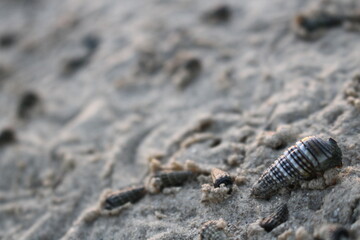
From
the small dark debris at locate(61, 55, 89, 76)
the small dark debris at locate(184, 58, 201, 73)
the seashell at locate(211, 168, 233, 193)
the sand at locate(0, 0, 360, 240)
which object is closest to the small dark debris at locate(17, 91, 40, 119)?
the sand at locate(0, 0, 360, 240)

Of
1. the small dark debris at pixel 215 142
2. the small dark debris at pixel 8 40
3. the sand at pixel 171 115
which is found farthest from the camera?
the small dark debris at pixel 8 40

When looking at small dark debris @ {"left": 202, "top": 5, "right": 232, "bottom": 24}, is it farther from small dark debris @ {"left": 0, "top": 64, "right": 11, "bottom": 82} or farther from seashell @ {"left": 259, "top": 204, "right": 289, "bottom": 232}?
seashell @ {"left": 259, "top": 204, "right": 289, "bottom": 232}

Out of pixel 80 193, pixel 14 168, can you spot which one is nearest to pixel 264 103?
pixel 80 193

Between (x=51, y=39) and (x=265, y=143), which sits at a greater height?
(x=51, y=39)

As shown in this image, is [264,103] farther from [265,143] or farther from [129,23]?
[129,23]

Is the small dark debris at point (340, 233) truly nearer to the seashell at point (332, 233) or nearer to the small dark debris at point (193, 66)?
the seashell at point (332, 233)

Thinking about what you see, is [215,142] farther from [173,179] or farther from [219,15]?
[219,15]

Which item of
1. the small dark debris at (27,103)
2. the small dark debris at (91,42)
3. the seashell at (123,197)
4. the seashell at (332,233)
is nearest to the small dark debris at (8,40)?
the small dark debris at (91,42)
